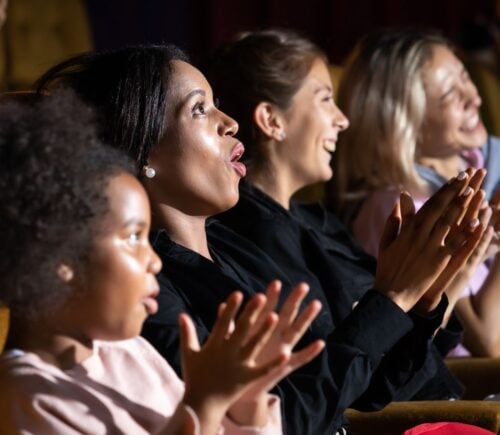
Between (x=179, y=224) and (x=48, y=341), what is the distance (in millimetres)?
431

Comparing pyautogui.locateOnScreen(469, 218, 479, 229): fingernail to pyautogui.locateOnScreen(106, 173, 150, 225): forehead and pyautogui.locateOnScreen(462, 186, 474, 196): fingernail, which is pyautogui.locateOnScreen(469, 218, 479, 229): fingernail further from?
pyautogui.locateOnScreen(106, 173, 150, 225): forehead

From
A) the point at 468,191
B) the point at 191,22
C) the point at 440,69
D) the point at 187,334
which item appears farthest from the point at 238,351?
the point at 191,22

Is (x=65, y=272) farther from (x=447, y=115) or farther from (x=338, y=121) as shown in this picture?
(x=447, y=115)

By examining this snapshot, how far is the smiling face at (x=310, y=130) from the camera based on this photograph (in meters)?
2.12

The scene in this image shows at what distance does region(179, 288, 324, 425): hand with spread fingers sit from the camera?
3.81 ft

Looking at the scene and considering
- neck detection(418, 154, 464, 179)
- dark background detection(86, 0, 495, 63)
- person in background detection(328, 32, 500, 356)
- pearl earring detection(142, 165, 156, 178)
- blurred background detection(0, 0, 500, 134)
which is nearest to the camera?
Answer: pearl earring detection(142, 165, 156, 178)

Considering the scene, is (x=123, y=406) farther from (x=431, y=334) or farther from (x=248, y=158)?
(x=248, y=158)

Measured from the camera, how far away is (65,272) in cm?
119

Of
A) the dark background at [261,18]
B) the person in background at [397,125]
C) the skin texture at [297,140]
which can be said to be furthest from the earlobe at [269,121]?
the dark background at [261,18]

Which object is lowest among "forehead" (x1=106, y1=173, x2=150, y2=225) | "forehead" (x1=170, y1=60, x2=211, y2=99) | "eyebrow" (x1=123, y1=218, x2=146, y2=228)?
"forehead" (x1=170, y1=60, x2=211, y2=99)

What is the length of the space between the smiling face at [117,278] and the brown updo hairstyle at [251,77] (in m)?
0.85

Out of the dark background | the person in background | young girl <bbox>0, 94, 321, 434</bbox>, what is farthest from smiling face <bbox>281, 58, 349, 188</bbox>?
the dark background

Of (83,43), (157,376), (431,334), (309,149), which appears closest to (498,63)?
(83,43)

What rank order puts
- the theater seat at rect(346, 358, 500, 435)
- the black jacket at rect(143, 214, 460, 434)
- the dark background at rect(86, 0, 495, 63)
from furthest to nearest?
the dark background at rect(86, 0, 495, 63) → the theater seat at rect(346, 358, 500, 435) → the black jacket at rect(143, 214, 460, 434)
